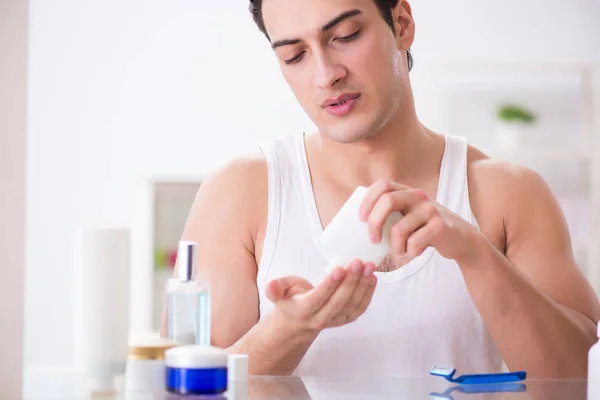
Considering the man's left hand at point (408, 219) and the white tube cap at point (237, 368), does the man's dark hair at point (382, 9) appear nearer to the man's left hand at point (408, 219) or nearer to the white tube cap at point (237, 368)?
the man's left hand at point (408, 219)

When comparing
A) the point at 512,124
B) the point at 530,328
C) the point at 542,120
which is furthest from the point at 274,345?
the point at 542,120

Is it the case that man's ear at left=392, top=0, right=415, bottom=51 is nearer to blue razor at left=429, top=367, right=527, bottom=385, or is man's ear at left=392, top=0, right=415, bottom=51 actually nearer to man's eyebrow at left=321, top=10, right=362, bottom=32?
man's eyebrow at left=321, top=10, right=362, bottom=32

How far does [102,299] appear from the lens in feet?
2.85

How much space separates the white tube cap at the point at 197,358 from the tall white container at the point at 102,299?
0.06 m

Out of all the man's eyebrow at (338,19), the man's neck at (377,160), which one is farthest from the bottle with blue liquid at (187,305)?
the man's neck at (377,160)

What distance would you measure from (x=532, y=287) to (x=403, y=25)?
53 centimetres

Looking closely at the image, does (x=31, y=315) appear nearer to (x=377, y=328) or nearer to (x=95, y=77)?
(x=95, y=77)

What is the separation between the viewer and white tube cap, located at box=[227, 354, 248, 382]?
0.96 m

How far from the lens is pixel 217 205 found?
1451 millimetres

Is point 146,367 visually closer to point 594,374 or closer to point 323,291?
point 323,291

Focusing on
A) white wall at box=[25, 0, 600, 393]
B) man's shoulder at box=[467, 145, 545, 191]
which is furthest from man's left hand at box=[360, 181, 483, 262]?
white wall at box=[25, 0, 600, 393]

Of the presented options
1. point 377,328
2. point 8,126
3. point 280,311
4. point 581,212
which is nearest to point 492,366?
point 377,328

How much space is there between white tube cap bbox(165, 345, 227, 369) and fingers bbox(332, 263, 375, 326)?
0.20 metres

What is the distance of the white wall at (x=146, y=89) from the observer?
4.23 m
